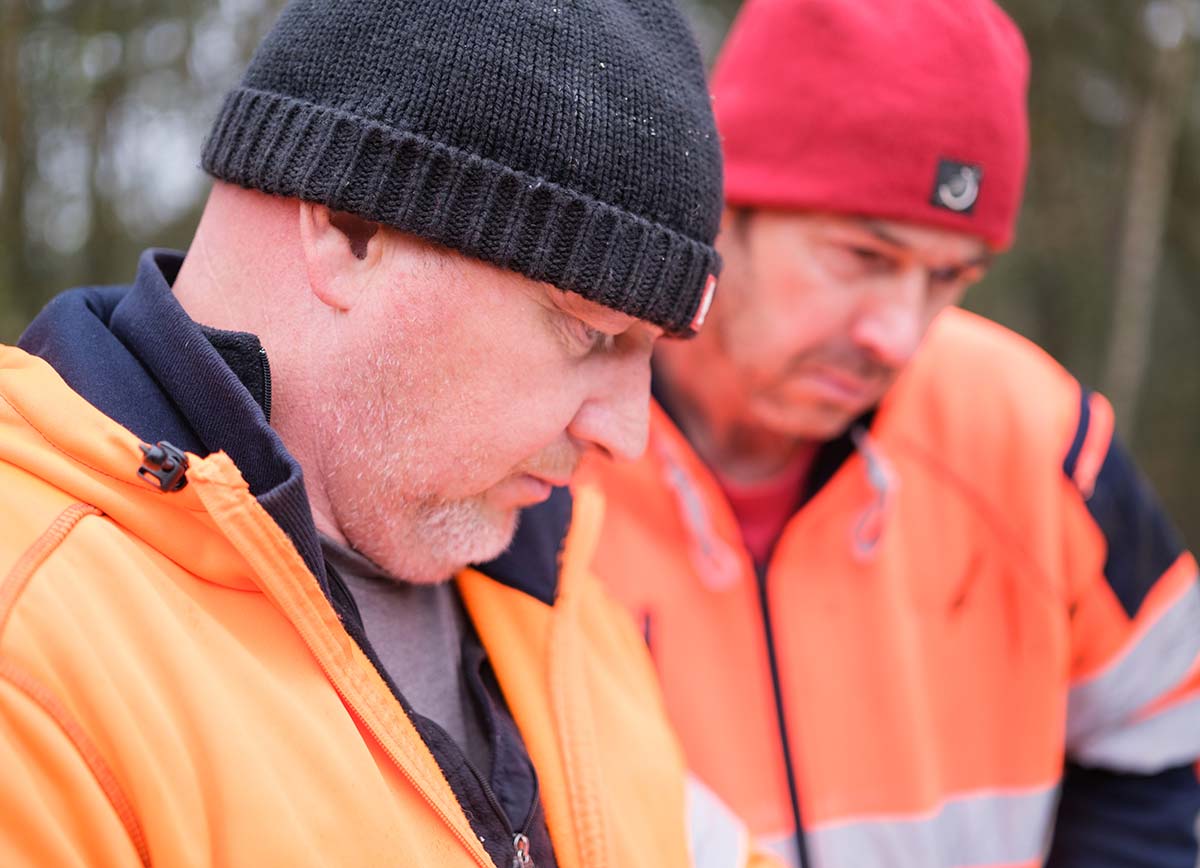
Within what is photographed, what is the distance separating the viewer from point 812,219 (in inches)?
91.3

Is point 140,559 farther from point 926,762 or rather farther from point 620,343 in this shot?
point 926,762

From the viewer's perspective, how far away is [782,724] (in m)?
2.22

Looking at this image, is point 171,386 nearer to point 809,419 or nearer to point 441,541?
point 441,541

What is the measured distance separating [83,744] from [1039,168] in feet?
22.0

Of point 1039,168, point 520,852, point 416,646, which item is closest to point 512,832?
point 520,852

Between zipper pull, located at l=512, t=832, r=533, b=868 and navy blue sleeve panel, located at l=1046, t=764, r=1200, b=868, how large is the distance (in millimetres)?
1614

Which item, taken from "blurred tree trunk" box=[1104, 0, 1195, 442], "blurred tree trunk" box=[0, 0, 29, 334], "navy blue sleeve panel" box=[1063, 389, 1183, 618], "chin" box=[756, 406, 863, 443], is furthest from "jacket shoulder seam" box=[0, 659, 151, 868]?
"blurred tree trunk" box=[1104, 0, 1195, 442]

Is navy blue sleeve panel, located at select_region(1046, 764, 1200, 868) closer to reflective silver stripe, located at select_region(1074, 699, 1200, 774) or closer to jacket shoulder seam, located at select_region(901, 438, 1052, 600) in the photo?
reflective silver stripe, located at select_region(1074, 699, 1200, 774)

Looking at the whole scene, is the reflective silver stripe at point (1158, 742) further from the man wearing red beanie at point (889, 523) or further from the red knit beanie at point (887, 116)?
the red knit beanie at point (887, 116)

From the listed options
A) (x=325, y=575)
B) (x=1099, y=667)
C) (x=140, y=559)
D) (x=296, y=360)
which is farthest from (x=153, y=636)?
(x=1099, y=667)

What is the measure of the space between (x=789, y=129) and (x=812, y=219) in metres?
0.19

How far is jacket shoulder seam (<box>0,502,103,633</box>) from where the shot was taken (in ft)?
3.51

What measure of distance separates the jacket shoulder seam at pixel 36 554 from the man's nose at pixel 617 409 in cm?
66

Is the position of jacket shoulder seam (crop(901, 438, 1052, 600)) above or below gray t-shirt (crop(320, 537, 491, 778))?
below
